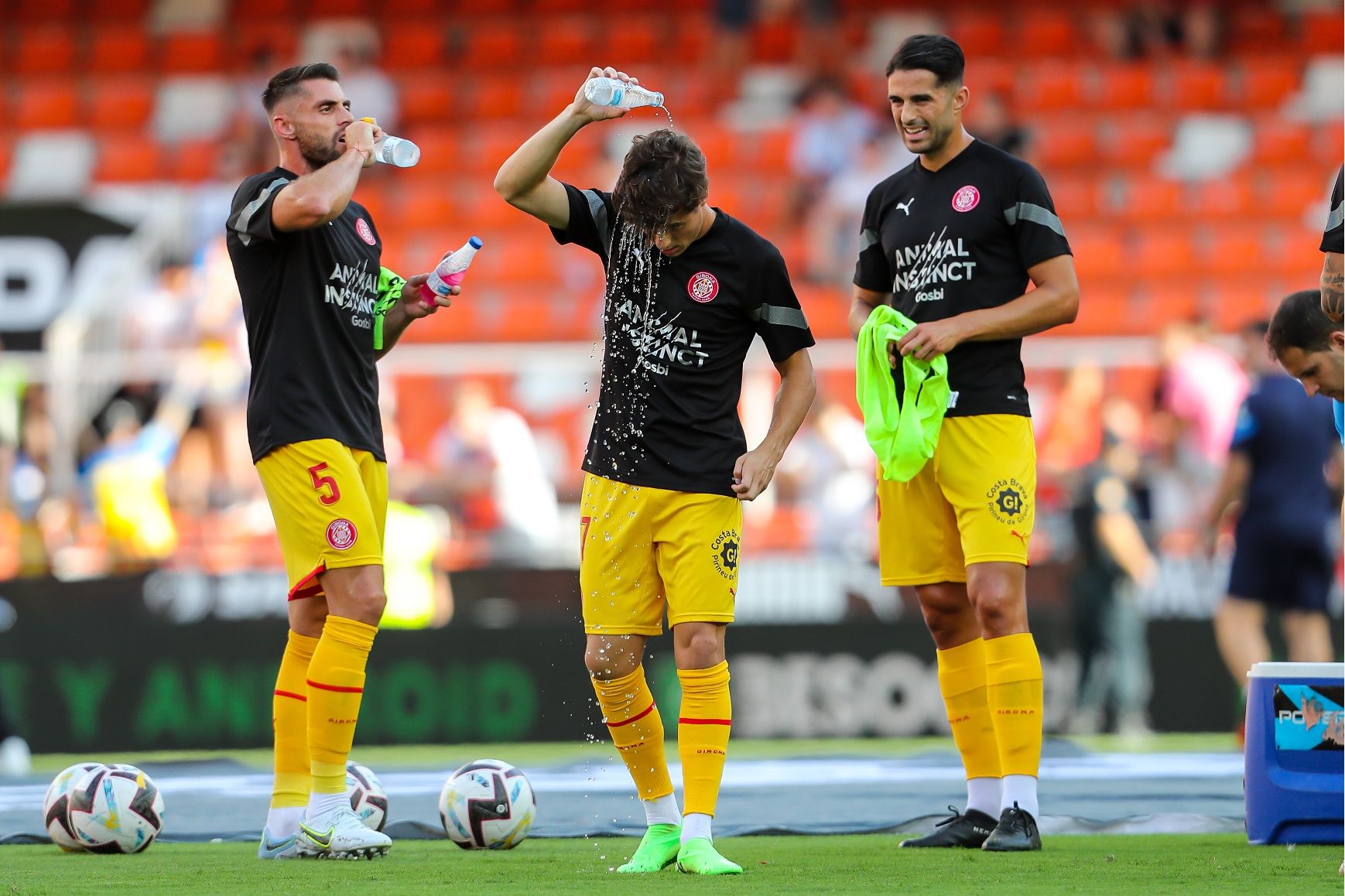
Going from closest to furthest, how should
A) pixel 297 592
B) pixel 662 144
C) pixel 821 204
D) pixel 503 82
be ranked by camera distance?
pixel 662 144
pixel 297 592
pixel 821 204
pixel 503 82

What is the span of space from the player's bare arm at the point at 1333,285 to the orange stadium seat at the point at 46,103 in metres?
15.0

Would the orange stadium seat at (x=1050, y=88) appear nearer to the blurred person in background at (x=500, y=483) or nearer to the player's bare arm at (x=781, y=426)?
the blurred person in background at (x=500, y=483)

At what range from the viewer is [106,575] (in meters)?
11.4

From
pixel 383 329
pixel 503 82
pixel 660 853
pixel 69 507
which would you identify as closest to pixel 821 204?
pixel 503 82

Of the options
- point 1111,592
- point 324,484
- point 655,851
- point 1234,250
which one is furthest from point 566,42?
point 655,851

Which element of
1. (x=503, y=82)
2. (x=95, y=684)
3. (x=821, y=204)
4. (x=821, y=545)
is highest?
(x=503, y=82)

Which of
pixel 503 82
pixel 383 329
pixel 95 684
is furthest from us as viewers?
pixel 503 82

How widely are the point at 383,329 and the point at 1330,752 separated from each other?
319 cm

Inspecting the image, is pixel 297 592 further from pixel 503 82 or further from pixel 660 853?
pixel 503 82

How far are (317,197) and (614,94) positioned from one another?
37.7 inches

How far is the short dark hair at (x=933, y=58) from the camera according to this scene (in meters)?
5.72

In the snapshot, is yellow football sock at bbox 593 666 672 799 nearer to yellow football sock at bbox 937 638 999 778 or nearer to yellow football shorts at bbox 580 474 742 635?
yellow football shorts at bbox 580 474 742 635

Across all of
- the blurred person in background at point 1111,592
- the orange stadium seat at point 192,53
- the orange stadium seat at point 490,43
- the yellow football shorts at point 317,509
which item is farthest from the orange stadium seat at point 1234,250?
the yellow football shorts at point 317,509

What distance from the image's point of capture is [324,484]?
555cm
